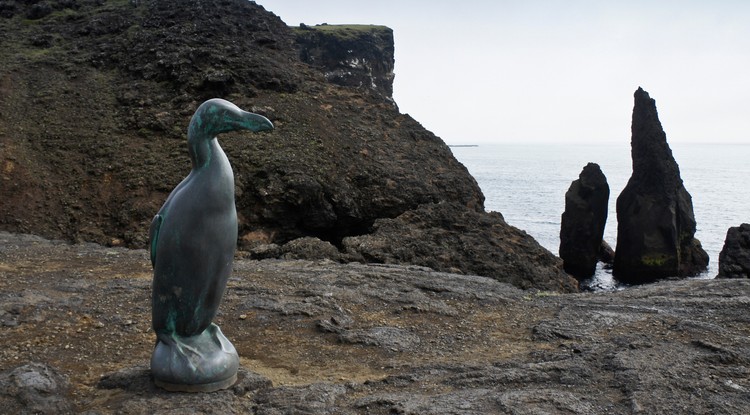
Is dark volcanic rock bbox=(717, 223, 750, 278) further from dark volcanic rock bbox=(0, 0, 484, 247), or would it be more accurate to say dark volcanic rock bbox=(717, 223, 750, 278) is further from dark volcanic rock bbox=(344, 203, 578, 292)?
dark volcanic rock bbox=(0, 0, 484, 247)

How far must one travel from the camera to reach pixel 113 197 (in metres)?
18.6

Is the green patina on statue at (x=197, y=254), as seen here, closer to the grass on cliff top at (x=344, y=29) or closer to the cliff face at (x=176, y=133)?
the cliff face at (x=176, y=133)

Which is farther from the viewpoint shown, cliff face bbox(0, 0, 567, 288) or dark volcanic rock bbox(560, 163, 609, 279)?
dark volcanic rock bbox(560, 163, 609, 279)

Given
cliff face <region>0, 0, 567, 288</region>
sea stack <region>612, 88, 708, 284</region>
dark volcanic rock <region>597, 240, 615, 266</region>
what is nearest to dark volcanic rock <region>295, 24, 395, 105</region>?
dark volcanic rock <region>597, 240, 615, 266</region>

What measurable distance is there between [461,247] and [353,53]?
168ft

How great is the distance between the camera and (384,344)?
8703 mm

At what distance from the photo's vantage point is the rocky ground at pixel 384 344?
6477mm

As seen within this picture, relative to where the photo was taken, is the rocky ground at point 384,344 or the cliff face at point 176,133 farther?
the cliff face at point 176,133

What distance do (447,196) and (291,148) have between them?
5201 millimetres

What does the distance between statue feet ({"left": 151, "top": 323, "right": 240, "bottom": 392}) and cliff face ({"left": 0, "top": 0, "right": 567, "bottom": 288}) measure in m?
8.78

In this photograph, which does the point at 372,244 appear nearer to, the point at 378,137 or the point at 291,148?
the point at 291,148

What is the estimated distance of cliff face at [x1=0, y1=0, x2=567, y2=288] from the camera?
18.4 meters

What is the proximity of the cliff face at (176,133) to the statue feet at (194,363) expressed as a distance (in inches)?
346

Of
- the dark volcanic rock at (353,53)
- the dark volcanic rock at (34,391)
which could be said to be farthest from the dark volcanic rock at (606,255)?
the dark volcanic rock at (34,391)
